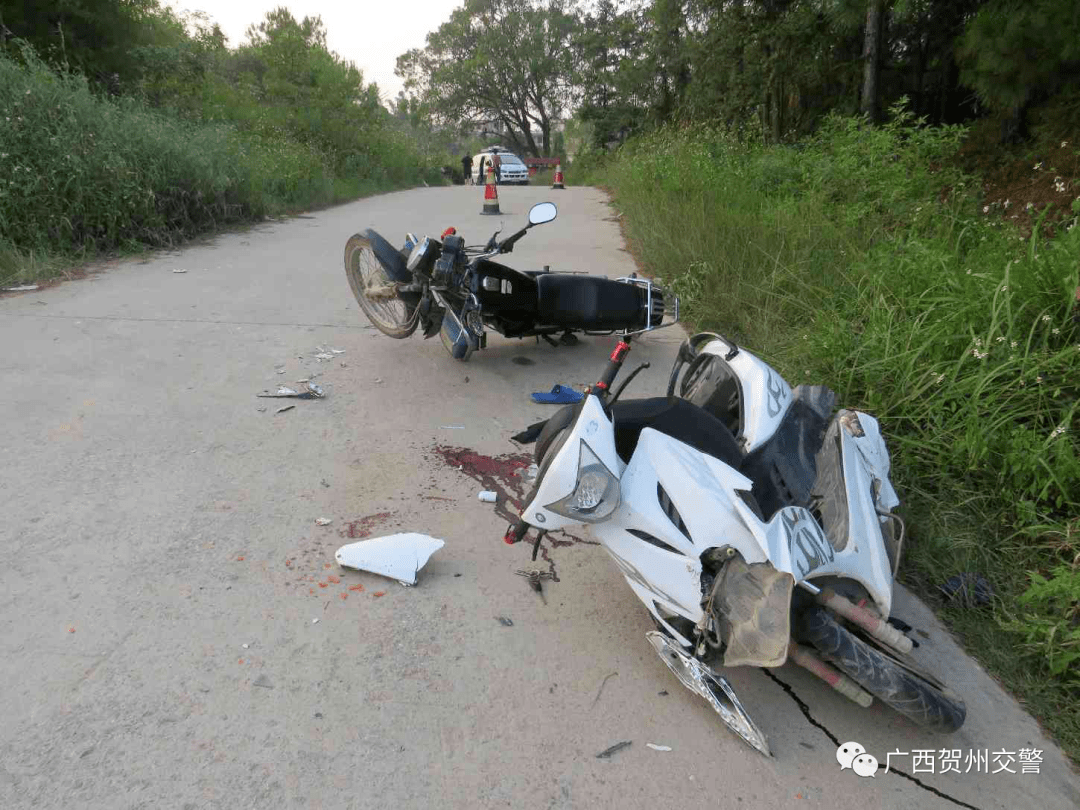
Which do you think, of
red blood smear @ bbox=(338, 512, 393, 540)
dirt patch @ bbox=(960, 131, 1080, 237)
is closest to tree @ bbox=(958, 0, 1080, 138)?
dirt patch @ bbox=(960, 131, 1080, 237)

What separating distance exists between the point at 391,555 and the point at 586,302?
114 inches

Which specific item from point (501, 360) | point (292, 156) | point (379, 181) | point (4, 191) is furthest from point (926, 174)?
point (379, 181)

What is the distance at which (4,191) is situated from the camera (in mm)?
7359

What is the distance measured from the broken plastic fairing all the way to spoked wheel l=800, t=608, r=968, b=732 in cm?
30

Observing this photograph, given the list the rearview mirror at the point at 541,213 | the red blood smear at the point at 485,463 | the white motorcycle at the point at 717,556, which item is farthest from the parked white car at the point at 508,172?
the white motorcycle at the point at 717,556

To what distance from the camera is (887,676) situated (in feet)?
7.25

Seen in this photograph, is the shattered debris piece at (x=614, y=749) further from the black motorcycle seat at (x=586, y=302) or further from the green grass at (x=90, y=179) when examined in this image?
the green grass at (x=90, y=179)

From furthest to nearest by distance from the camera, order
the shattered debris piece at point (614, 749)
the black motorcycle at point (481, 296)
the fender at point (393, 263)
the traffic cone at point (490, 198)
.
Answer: the traffic cone at point (490, 198) < the fender at point (393, 263) < the black motorcycle at point (481, 296) < the shattered debris piece at point (614, 749)

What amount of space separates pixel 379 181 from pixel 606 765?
2088 cm

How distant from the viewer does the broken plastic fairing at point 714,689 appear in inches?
88.0

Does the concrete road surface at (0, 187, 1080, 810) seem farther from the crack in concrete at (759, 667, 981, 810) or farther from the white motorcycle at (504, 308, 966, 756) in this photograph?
the white motorcycle at (504, 308, 966, 756)

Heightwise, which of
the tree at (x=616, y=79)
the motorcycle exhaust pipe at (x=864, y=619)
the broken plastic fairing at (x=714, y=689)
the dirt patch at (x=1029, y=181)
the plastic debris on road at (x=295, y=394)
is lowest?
the broken plastic fairing at (x=714, y=689)

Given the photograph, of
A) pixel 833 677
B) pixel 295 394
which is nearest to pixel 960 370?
pixel 833 677

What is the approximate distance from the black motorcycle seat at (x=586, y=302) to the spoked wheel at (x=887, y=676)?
3405 mm
